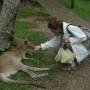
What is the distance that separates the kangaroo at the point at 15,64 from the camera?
7.13 m

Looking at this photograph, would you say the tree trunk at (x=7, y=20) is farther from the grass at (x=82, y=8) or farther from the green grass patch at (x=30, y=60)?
the grass at (x=82, y=8)

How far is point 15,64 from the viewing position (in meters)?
7.54

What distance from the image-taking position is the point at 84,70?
8.03 m

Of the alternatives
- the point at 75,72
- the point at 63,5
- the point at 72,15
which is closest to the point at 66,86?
the point at 75,72

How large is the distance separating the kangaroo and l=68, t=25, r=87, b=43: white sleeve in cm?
90

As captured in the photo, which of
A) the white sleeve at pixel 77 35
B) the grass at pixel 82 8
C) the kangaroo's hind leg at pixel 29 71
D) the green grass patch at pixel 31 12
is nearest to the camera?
the kangaroo's hind leg at pixel 29 71

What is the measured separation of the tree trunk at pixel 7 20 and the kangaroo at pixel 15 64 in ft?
1.58

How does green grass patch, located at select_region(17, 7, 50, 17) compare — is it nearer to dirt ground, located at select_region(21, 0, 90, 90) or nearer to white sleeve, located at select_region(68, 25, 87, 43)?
dirt ground, located at select_region(21, 0, 90, 90)

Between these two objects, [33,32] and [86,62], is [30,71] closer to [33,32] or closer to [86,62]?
[86,62]

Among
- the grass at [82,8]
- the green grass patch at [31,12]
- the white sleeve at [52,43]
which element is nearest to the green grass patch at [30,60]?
Answer: the white sleeve at [52,43]

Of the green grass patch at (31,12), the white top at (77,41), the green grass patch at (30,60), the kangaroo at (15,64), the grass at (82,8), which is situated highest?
the white top at (77,41)

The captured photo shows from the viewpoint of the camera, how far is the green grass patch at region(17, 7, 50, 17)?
1460cm

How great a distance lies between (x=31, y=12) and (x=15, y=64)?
24.9 feet

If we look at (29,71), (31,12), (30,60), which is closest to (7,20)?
(30,60)
